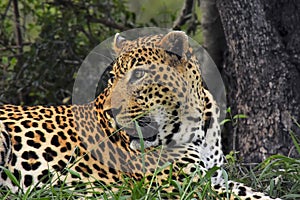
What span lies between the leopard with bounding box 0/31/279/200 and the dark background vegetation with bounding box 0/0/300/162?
1014 millimetres

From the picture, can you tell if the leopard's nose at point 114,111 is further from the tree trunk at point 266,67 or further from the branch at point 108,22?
the branch at point 108,22

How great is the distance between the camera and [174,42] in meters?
5.03

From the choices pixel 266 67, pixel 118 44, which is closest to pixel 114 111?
pixel 118 44

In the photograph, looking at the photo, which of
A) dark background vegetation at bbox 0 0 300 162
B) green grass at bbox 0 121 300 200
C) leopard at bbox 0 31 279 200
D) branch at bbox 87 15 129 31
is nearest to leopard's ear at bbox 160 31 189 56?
leopard at bbox 0 31 279 200

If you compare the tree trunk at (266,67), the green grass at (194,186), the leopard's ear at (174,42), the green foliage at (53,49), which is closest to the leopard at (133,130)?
the leopard's ear at (174,42)

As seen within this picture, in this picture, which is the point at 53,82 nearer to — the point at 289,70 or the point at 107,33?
the point at 107,33

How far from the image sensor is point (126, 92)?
493 centimetres

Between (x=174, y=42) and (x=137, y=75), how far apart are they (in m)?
0.33

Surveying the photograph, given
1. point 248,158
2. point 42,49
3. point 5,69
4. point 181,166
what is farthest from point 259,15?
point 5,69

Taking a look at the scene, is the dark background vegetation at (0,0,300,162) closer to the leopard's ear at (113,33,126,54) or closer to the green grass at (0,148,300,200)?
the green grass at (0,148,300,200)

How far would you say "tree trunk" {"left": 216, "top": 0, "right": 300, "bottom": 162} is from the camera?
6.76 meters

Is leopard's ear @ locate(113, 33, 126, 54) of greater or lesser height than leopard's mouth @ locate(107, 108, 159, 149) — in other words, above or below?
above

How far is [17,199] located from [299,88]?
3.24m

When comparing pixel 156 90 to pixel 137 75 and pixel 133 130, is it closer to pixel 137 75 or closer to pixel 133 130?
pixel 137 75
